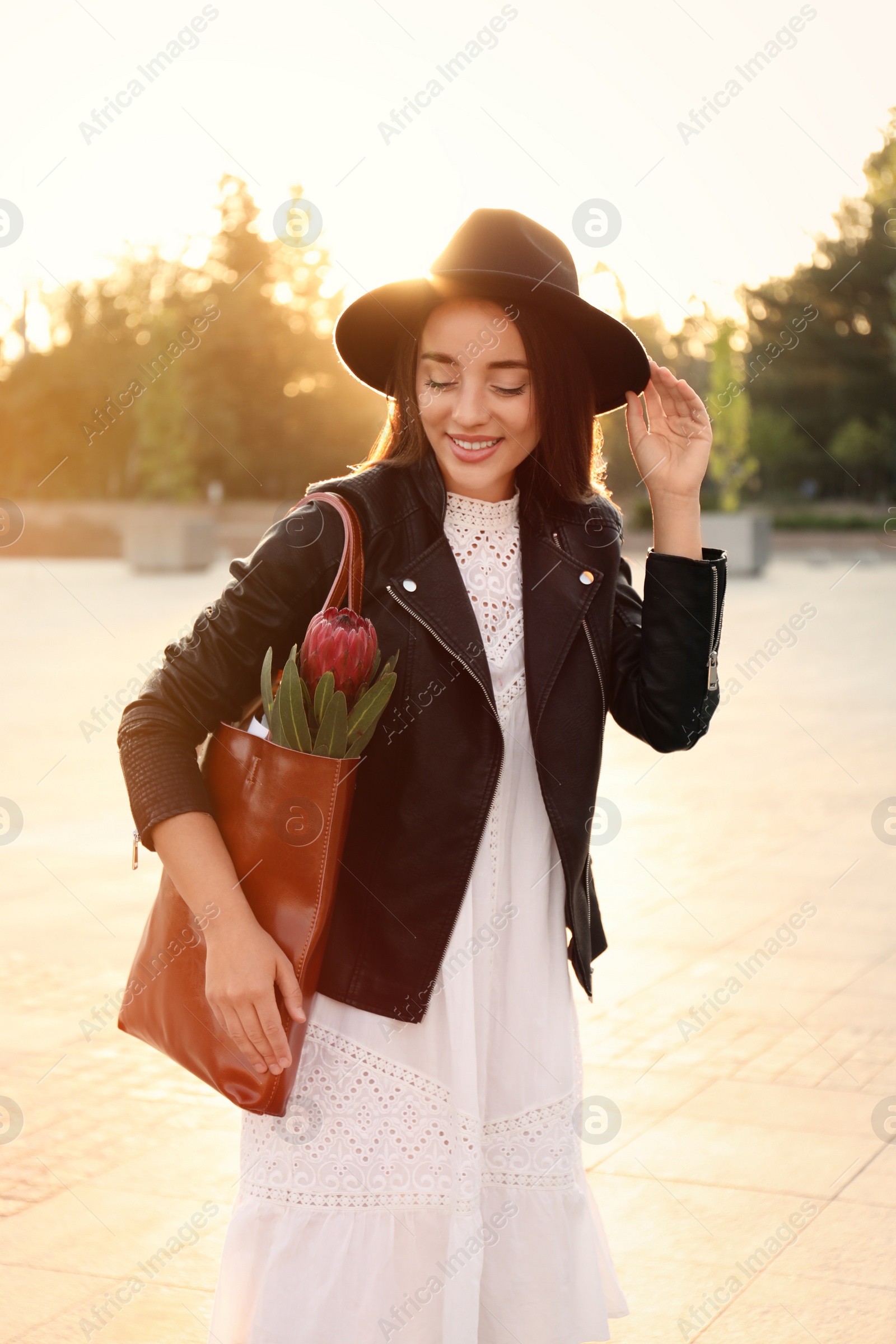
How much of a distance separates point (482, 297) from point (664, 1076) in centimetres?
288

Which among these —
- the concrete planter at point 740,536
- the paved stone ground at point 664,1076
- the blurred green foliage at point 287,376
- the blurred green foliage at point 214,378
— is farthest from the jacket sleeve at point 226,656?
the blurred green foliage at point 214,378

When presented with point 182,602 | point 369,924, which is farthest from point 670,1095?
point 182,602

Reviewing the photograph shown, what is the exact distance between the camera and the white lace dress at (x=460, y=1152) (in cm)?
217

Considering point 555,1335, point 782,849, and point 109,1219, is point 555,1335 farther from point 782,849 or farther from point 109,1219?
point 782,849

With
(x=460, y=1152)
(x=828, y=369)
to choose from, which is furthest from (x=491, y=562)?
(x=828, y=369)

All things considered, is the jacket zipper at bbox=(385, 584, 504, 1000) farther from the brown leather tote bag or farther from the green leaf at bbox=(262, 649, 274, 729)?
the green leaf at bbox=(262, 649, 274, 729)

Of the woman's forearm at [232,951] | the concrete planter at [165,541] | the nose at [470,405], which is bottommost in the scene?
the concrete planter at [165,541]

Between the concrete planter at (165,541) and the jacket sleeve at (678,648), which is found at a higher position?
the jacket sleeve at (678,648)

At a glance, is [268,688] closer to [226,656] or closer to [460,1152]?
[226,656]

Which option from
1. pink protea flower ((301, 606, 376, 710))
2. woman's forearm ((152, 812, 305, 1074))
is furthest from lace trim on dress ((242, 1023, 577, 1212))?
pink protea flower ((301, 606, 376, 710))

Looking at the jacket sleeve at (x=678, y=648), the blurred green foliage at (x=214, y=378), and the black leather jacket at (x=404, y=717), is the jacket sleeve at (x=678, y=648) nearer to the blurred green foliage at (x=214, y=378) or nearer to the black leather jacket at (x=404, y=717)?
the black leather jacket at (x=404, y=717)

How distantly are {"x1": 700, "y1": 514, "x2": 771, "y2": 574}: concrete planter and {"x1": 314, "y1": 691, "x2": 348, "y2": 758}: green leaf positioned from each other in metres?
25.0

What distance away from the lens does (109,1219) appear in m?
3.53

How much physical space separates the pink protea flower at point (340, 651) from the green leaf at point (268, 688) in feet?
0.15
